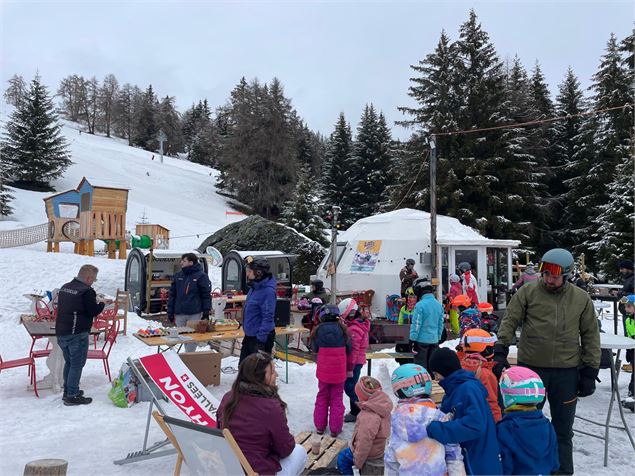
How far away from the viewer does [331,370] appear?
510cm

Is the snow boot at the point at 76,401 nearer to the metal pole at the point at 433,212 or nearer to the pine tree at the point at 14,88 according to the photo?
the metal pole at the point at 433,212

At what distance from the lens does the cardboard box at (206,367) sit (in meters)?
6.96

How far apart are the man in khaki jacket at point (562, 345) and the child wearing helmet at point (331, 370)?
167cm

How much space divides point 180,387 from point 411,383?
276cm

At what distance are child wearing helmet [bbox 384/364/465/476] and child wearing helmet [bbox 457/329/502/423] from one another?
1288mm

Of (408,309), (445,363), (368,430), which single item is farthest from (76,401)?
(408,309)

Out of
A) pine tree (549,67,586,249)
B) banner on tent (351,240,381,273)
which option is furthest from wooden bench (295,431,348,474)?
pine tree (549,67,586,249)

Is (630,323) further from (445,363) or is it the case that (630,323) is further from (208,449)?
(208,449)

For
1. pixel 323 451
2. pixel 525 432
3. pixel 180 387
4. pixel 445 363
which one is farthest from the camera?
pixel 180 387

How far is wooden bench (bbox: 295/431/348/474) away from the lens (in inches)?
160

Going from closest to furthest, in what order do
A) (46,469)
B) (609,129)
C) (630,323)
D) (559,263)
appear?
(46,469), (559,263), (630,323), (609,129)

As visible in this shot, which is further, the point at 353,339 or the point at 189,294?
the point at 189,294

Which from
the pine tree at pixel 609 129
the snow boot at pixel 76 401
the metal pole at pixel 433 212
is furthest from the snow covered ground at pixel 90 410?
the pine tree at pixel 609 129

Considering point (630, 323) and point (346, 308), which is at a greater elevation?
point (346, 308)
